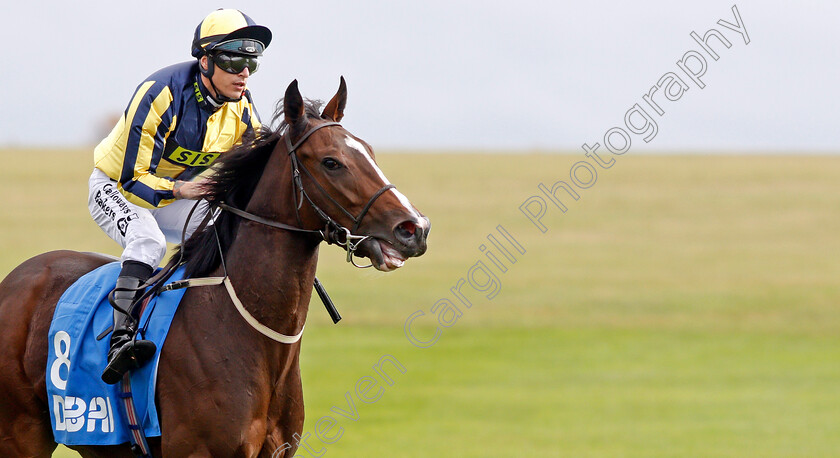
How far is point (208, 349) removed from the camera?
478cm

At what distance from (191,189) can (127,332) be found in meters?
0.75

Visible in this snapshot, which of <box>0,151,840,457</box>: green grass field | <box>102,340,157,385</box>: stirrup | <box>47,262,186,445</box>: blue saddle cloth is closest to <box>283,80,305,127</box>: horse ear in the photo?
<box>47,262,186,445</box>: blue saddle cloth

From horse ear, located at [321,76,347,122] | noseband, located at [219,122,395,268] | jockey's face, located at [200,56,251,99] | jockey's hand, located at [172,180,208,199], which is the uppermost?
horse ear, located at [321,76,347,122]

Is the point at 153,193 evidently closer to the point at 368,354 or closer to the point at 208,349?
the point at 208,349

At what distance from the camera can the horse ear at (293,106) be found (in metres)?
4.71

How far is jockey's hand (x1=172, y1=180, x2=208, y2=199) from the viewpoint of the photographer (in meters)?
5.05

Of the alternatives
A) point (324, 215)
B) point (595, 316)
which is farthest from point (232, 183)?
point (595, 316)

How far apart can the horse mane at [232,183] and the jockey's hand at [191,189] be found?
3cm

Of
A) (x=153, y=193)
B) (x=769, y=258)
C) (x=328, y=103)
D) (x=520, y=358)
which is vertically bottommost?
(x=520, y=358)

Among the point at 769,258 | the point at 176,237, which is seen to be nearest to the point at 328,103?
the point at 176,237

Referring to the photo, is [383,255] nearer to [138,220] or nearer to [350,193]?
[350,193]

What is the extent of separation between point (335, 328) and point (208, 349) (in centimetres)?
1569

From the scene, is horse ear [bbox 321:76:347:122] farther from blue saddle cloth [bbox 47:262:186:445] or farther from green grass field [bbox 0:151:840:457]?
green grass field [bbox 0:151:840:457]

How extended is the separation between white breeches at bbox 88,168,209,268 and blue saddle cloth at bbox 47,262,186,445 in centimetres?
19
